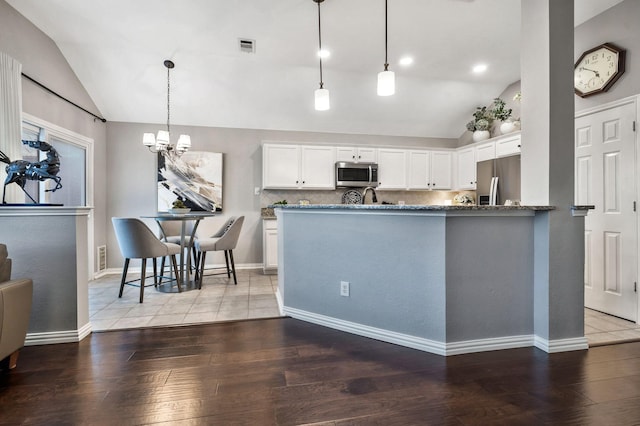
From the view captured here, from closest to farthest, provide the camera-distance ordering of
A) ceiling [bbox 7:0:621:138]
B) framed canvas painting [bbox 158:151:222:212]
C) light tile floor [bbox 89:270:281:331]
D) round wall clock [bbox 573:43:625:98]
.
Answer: light tile floor [bbox 89:270:281:331] → round wall clock [bbox 573:43:625:98] → ceiling [bbox 7:0:621:138] → framed canvas painting [bbox 158:151:222:212]

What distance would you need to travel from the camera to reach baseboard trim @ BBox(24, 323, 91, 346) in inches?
85.3

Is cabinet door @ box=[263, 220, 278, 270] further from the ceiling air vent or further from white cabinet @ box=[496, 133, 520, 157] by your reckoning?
Answer: white cabinet @ box=[496, 133, 520, 157]

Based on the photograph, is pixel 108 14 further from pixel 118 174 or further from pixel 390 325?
pixel 390 325

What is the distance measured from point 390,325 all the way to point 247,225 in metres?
3.35

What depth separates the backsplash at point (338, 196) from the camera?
505cm

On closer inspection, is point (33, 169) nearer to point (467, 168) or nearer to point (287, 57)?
point (287, 57)

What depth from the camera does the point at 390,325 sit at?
7.29 ft

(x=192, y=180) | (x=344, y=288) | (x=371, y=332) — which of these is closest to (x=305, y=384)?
(x=371, y=332)

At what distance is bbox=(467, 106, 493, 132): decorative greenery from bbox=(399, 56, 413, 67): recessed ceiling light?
1.57m

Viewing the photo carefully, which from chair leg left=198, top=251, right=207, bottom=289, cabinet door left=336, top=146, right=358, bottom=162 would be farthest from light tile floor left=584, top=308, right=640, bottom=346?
chair leg left=198, top=251, right=207, bottom=289

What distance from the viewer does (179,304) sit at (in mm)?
3084

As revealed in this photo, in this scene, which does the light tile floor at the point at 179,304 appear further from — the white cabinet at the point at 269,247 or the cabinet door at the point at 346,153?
the cabinet door at the point at 346,153

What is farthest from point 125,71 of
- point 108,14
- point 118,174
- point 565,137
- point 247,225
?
point 565,137

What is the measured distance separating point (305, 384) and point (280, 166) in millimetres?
3593
